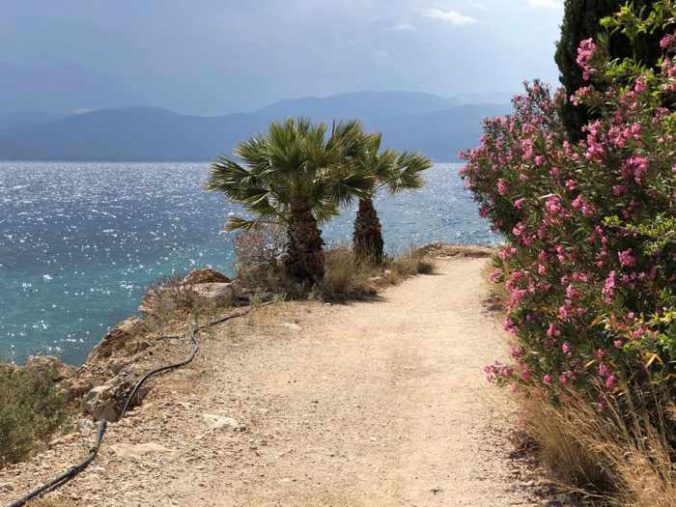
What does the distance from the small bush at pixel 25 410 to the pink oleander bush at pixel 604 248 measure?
432cm

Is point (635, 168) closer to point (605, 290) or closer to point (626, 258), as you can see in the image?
point (626, 258)

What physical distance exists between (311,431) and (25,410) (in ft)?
10.4

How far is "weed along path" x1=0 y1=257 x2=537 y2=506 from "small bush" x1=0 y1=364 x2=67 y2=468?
26.2 inches

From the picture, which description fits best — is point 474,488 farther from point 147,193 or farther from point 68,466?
point 147,193

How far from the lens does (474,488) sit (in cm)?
466

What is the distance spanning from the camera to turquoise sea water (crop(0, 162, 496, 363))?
61.1 ft

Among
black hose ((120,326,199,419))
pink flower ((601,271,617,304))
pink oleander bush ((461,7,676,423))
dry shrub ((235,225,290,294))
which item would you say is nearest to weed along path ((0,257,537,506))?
black hose ((120,326,199,419))

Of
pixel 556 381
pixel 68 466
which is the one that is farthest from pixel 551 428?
pixel 68 466

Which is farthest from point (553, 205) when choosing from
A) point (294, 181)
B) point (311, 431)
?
point (294, 181)

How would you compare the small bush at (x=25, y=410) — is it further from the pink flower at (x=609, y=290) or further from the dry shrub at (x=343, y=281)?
the dry shrub at (x=343, y=281)

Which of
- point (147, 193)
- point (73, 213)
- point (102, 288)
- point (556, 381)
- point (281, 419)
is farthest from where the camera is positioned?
point (147, 193)

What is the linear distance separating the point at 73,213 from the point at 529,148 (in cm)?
6221

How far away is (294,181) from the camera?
1284 centimetres

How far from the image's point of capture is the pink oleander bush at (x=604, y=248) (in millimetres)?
3516
